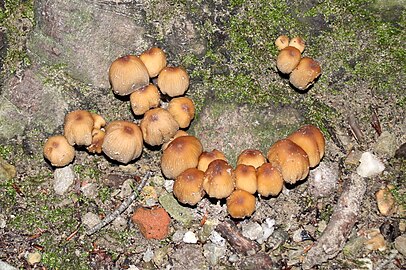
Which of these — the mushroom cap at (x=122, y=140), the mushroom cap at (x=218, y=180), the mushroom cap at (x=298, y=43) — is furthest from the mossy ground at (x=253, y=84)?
the mushroom cap at (x=218, y=180)

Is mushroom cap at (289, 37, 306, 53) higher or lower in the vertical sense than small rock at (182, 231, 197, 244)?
higher

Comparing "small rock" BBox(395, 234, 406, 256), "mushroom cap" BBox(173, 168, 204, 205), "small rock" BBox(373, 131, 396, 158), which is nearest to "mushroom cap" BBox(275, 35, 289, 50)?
"small rock" BBox(373, 131, 396, 158)

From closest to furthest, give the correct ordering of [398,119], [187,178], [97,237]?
[187,178] < [97,237] < [398,119]

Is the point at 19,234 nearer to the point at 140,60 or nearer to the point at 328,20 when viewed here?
the point at 140,60

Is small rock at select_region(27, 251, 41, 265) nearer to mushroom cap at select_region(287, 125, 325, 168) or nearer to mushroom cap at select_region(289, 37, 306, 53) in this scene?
mushroom cap at select_region(287, 125, 325, 168)

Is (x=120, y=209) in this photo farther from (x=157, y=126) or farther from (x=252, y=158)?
(x=252, y=158)

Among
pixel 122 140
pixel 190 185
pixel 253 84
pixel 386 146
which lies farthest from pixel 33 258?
pixel 386 146

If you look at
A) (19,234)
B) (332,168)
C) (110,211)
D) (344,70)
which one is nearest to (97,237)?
(110,211)
